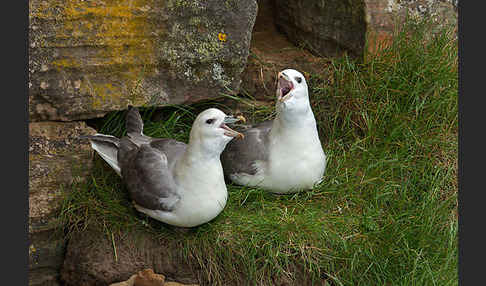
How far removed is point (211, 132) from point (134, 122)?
77 centimetres

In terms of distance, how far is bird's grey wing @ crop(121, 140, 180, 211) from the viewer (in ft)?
13.0

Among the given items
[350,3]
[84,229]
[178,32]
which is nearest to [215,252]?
[84,229]

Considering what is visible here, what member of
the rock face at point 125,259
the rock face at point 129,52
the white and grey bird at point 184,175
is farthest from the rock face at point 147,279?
the rock face at point 129,52

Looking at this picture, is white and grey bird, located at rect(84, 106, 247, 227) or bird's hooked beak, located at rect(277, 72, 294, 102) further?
bird's hooked beak, located at rect(277, 72, 294, 102)

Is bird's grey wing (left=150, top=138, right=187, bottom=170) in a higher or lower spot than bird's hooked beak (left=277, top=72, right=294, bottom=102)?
lower

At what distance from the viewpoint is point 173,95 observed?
452 cm

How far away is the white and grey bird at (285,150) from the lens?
13.5 feet

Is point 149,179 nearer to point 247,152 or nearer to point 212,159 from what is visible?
point 212,159

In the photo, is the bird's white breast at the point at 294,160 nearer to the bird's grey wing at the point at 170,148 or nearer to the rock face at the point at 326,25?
the bird's grey wing at the point at 170,148

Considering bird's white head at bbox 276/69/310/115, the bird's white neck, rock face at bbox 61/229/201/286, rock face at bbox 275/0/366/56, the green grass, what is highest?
rock face at bbox 275/0/366/56

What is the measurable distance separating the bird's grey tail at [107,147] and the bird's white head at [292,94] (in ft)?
3.40

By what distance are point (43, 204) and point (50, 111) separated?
0.56 metres

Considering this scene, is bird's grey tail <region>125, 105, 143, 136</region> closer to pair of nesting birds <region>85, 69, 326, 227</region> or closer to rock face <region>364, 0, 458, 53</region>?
pair of nesting birds <region>85, 69, 326, 227</region>

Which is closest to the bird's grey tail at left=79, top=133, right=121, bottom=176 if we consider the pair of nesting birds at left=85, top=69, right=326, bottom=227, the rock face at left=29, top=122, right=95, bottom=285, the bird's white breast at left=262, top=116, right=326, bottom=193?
the pair of nesting birds at left=85, top=69, right=326, bottom=227
